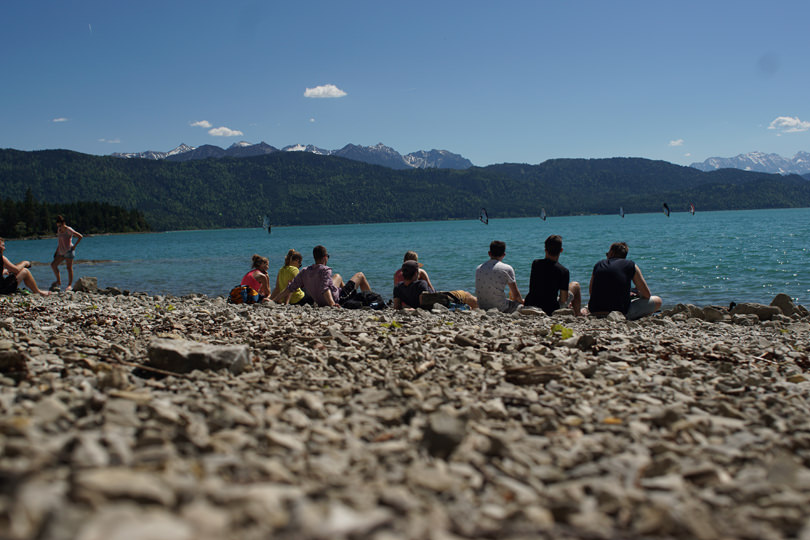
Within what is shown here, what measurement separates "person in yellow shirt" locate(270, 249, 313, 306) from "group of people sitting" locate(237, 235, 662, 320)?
10 centimetres

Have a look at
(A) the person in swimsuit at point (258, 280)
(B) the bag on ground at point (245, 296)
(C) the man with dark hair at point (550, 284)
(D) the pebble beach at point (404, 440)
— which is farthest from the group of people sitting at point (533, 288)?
(D) the pebble beach at point (404, 440)

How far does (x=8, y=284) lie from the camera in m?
14.1

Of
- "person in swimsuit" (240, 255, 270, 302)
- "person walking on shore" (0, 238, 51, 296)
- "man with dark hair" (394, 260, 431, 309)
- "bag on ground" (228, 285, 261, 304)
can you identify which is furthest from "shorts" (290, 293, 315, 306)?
"person walking on shore" (0, 238, 51, 296)

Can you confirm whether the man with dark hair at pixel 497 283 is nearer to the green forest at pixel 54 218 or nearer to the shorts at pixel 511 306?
the shorts at pixel 511 306

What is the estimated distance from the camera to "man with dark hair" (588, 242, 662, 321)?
10188 millimetres

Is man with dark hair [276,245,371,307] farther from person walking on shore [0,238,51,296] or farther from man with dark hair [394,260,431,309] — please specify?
person walking on shore [0,238,51,296]

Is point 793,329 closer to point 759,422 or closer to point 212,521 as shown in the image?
point 759,422

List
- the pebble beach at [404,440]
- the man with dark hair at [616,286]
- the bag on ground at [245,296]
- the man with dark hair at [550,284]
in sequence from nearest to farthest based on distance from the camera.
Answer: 1. the pebble beach at [404,440]
2. the man with dark hair at [616,286]
3. the man with dark hair at [550,284]
4. the bag on ground at [245,296]

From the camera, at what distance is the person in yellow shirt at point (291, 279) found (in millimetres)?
12469

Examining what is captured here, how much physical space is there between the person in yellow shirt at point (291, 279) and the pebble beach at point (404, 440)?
20.7 feet

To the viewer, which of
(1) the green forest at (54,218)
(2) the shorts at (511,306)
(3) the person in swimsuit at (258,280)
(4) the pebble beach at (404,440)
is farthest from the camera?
(1) the green forest at (54,218)

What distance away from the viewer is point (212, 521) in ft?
5.79

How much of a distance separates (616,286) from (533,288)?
1.52 metres

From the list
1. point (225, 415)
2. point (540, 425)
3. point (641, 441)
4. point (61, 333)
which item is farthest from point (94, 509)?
point (61, 333)
